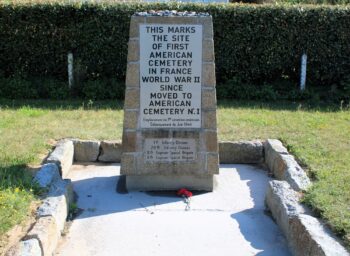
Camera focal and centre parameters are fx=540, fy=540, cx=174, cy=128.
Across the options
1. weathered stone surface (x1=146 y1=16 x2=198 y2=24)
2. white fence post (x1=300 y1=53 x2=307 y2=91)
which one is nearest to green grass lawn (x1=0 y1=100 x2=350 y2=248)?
white fence post (x1=300 y1=53 x2=307 y2=91)

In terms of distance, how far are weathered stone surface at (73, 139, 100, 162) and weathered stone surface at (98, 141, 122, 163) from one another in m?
0.06

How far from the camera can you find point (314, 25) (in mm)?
10016

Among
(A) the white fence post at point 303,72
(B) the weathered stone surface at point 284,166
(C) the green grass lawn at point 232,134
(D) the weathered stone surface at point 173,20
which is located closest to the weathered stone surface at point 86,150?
(C) the green grass lawn at point 232,134

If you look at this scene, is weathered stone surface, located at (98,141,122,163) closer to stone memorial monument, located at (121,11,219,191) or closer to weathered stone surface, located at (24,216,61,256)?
stone memorial monument, located at (121,11,219,191)

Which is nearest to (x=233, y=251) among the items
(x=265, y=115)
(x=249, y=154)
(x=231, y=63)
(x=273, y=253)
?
(x=273, y=253)

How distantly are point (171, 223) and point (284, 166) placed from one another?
1534 millimetres

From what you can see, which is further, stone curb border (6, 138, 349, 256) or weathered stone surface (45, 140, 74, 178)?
weathered stone surface (45, 140, 74, 178)

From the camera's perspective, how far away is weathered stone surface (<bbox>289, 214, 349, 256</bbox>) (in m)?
3.75

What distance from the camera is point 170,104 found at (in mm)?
5574

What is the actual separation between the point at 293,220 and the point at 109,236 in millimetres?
1550

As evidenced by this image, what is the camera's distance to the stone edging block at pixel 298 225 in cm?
381

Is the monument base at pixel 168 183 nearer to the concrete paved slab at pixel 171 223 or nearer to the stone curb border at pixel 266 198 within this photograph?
the concrete paved slab at pixel 171 223

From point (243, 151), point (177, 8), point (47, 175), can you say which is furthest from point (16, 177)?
point (177, 8)

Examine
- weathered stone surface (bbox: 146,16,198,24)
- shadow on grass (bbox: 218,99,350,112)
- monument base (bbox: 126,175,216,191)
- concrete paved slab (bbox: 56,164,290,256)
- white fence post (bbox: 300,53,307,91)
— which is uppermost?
weathered stone surface (bbox: 146,16,198,24)
